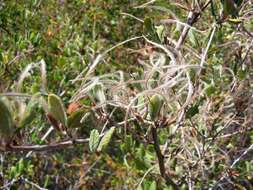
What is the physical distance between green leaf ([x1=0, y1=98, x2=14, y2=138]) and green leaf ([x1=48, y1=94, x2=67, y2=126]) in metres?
0.09

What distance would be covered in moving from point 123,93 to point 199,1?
423mm

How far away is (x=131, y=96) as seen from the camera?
3.91ft

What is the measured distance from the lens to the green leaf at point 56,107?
936 millimetres

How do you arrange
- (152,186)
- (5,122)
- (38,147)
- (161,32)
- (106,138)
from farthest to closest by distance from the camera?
1. (152,186)
2. (161,32)
3. (106,138)
4. (38,147)
5. (5,122)

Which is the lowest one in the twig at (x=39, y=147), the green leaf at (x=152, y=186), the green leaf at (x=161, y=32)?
the green leaf at (x=152, y=186)

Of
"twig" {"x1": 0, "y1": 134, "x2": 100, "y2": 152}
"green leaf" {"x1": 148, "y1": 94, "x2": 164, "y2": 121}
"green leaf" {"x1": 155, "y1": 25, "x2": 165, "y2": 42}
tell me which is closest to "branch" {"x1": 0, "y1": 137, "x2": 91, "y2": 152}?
"twig" {"x1": 0, "y1": 134, "x2": 100, "y2": 152}

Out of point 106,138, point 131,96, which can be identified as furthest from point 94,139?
point 131,96

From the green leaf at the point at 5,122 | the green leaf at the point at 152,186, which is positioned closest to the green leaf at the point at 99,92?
the green leaf at the point at 5,122

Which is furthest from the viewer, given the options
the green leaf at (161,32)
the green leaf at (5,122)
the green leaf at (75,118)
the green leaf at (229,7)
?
the green leaf at (161,32)

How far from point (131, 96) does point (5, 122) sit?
39cm

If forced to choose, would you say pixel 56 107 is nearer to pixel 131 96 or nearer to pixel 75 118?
pixel 75 118

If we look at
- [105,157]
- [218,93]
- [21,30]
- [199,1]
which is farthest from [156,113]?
[105,157]

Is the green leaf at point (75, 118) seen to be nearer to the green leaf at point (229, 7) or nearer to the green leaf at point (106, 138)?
the green leaf at point (106, 138)

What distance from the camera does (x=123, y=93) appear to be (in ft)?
3.70
